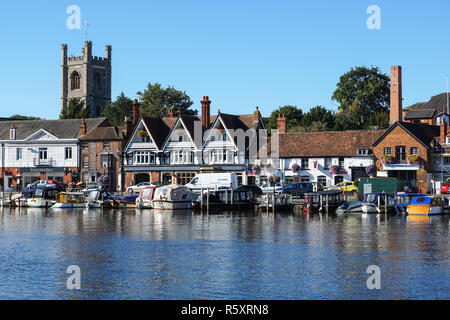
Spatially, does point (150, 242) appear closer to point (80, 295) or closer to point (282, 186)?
point (80, 295)

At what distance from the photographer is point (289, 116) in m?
132

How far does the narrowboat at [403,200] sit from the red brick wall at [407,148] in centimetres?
1435

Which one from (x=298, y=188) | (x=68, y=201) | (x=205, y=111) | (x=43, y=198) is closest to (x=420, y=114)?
(x=205, y=111)

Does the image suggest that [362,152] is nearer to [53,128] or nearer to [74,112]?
[53,128]

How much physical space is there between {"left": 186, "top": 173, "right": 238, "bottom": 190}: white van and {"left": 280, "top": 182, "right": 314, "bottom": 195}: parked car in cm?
625

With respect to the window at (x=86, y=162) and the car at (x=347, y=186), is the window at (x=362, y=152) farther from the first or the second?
the window at (x=86, y=162)

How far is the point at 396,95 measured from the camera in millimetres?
100875

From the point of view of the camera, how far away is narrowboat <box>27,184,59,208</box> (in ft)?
286

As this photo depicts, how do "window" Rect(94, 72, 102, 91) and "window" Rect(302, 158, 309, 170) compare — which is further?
"window" Rect(94, 72, 102, 91)

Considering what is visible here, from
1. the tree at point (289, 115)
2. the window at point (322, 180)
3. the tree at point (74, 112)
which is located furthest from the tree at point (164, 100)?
the window at point (322, 180)

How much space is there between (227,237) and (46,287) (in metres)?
21.0

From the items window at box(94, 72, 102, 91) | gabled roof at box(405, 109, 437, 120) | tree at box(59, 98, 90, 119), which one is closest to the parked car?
gabled roof at box(405, 109, 437, 120)

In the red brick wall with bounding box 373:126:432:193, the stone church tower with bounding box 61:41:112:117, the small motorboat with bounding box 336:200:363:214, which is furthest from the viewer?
the stone church tower with bounding box 61:41:112:117

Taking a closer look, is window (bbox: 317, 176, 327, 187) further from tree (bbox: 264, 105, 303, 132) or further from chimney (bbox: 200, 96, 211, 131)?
tree (bbox: 264, 105, 303, 132)
